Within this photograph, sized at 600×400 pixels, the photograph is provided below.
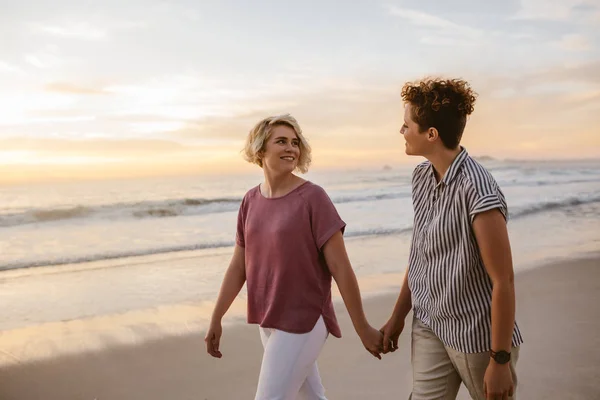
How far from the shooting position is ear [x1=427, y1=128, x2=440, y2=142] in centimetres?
240

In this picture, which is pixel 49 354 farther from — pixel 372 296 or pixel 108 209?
pixel 108 209

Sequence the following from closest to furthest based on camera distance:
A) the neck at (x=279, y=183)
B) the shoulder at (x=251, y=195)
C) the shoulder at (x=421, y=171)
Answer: the shoulder at (x=421, y=171) → the neck at (x=279, y=183) → the shoulder at (x=251, y=195)

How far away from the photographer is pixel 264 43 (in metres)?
16.0

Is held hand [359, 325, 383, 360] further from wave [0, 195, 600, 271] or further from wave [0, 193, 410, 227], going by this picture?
wave [0, 193, 410, 227]

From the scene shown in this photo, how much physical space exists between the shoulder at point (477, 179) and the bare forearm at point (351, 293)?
900 mm

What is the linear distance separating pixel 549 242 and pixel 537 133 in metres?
21.7

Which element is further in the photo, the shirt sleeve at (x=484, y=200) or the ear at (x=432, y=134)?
the ear at (x=432, y=134)

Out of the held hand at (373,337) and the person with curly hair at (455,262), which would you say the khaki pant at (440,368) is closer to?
the person with curly hair at (455,262)

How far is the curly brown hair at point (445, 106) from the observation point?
2369 millimetres

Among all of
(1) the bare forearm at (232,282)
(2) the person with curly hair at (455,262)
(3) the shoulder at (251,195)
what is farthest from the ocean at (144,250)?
(2) the person with curly hair at (455,262)

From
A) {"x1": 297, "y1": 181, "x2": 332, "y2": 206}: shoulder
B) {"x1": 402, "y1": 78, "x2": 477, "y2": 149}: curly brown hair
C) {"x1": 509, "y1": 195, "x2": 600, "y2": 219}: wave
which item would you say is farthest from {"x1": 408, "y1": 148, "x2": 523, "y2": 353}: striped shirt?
{"x1": 509, "y1": 195, "x2": 600, "y2": 219}: wave

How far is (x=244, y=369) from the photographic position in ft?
17.7

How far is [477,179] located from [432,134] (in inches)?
11.8

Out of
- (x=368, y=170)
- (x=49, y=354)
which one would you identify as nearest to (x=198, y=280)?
(x=49, y=354)
